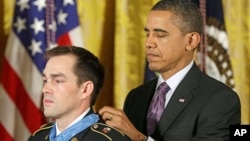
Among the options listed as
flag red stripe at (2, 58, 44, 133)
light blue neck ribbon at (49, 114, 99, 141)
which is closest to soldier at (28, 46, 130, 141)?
light blue neck ribbon at (49, 114, 99, 141)

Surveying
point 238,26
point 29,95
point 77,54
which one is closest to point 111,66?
point 29,95

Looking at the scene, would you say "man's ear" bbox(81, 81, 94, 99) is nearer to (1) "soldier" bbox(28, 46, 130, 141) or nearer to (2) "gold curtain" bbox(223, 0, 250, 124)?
(1) "soldier" bbox(28, 46, 130, 141)

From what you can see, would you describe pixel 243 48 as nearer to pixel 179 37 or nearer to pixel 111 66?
pixel 111 66

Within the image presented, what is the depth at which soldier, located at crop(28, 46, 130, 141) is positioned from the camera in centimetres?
158

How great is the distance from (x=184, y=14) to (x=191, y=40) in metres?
0.09

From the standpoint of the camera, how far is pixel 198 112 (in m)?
1.83

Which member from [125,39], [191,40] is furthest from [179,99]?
[125,39]

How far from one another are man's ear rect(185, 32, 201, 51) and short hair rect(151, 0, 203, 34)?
0.04ft

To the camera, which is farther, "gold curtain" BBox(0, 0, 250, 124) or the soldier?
"gold curtain" BBox(0, 0, 250, 124)

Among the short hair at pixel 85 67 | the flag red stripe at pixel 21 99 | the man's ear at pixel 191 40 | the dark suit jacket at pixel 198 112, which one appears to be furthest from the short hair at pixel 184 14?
the flag red stripe at pixel 21 99

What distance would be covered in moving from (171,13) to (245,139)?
54 centimetres

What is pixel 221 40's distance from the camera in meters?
2.84

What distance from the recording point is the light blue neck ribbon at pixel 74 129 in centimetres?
156

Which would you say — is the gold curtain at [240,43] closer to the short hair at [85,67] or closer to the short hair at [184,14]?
the short hair at [184,14]
